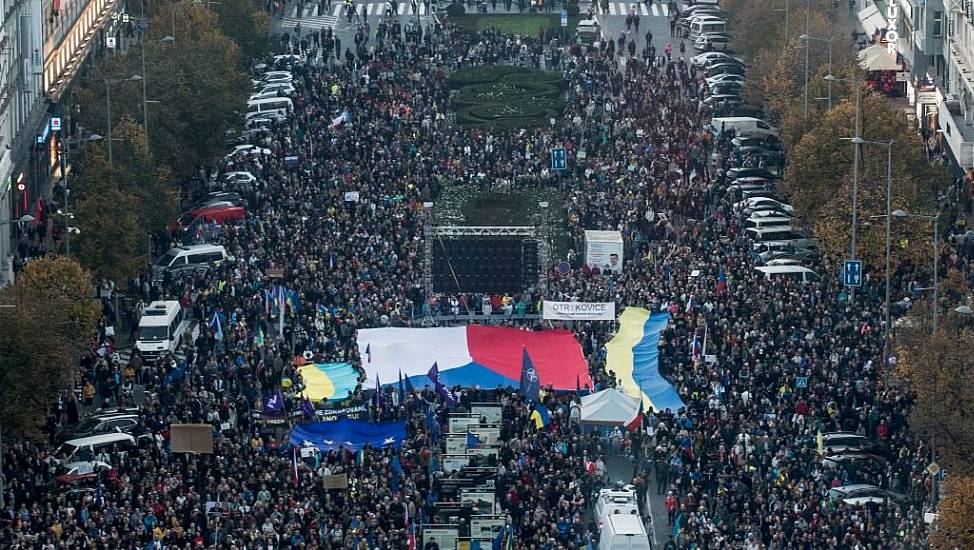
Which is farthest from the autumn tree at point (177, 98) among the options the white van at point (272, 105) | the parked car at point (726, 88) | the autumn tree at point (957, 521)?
the autumn tree at point (957, 521)

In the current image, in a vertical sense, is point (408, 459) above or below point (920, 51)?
below

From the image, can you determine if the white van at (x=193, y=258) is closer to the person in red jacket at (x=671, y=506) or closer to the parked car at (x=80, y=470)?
the parked car at (x=80, y=470)

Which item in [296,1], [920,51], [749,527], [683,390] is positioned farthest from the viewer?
[296,1]

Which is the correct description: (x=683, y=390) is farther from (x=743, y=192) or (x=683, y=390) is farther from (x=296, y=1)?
(x=296, y=1)

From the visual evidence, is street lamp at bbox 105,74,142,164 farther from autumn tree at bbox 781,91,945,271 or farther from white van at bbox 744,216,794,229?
autumn tree at bbox 781,91,945,271

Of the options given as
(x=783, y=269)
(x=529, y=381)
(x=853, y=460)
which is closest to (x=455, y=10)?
(x=783, y=269)

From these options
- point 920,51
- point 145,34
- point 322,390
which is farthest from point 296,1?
point 322,390

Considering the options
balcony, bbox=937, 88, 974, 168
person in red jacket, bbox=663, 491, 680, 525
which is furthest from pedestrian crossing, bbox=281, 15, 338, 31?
person in red jacket, bbox=663, 491, 680, 525
